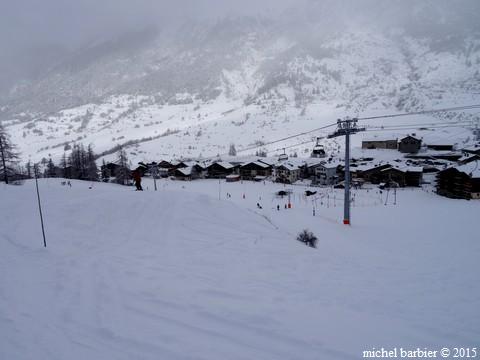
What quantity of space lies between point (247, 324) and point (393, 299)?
3263 millimetres

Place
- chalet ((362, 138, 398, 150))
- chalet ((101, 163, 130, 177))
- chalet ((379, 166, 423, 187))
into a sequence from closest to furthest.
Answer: chalet ((379, 166, 423, 187)) < chalet ((101, 163, 130, 177)) < chalet ((362, 138, 398, 150))

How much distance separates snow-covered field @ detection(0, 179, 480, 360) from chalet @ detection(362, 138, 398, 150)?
72818 millimetres

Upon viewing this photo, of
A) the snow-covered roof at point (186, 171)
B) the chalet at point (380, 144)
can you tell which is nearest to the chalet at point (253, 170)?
the snow-covered roof at point (186, 171)

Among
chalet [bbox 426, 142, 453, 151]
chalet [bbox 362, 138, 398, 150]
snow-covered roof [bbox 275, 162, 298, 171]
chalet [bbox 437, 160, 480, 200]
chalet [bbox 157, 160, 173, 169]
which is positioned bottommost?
chalet [bbox 437, 160, 480, 200]

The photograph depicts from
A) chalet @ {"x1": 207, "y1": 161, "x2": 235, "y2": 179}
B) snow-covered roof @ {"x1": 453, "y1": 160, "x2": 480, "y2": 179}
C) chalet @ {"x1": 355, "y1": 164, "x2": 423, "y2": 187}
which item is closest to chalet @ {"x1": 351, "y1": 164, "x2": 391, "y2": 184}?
chalet @ {"x1": 355, "y1": 164, "x2": 423, "y2": 187}

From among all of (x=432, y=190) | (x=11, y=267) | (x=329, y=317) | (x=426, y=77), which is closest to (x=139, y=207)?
(x=11, y=267)

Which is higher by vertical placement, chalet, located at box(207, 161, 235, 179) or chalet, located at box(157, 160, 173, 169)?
chalet, located at box(157, 160, 173, 169)

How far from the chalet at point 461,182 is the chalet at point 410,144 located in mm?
35325

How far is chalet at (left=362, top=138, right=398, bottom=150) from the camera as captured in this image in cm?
7481

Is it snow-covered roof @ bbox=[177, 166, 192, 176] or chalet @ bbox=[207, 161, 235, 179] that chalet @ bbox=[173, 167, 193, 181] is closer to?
snow-covered roof @ bbox=[177, 166, 192, 176]

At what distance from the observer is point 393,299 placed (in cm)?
555

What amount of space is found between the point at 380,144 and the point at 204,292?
82.6m

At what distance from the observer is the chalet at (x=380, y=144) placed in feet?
245

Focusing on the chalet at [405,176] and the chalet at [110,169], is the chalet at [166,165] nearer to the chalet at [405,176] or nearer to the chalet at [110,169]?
the chalet at [110,169]
